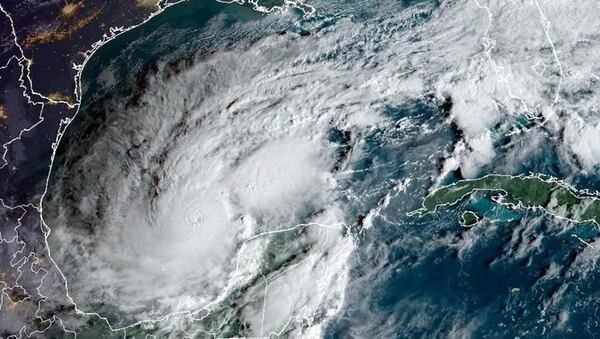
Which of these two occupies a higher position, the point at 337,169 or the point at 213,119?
the point at 213,119

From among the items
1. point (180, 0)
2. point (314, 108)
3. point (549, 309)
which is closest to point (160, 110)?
point (180, 0)

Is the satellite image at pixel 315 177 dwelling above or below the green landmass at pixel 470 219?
above

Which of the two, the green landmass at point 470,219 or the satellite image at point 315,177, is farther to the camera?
the green landmass at point 470,219

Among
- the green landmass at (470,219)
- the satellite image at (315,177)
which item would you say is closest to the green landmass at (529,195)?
the satellite image at (315,177)

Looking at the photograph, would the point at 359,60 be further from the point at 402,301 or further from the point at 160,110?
the point at 402,301

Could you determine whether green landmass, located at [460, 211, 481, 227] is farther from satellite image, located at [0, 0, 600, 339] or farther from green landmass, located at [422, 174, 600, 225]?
green landmass, located at [422, 174, 600, 225]

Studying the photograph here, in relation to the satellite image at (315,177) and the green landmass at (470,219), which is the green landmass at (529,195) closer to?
the satellite image at (315,177)

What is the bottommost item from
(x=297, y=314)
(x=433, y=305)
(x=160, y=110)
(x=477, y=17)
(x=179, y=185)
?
(x=433, y=305)
